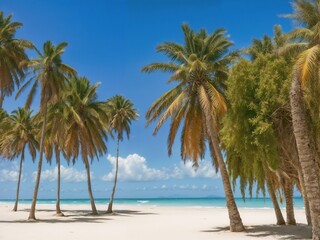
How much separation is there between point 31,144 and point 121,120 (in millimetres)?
13008

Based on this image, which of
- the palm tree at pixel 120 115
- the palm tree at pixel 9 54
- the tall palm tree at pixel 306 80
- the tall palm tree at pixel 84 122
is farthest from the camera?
the palm tree at pixel 120 115

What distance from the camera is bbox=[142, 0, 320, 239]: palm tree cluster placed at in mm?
13367

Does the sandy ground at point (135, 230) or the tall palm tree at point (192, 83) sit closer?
the sandy ground at point (135, 230)

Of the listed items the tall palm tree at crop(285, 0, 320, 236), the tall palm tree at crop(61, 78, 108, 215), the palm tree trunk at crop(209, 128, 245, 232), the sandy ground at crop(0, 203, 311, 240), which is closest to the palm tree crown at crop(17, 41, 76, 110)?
the tall palm tree at crop(61, 78, 108, 215)

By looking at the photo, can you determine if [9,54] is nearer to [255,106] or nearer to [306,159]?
[255,106]

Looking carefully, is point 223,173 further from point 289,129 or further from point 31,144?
point 31,144

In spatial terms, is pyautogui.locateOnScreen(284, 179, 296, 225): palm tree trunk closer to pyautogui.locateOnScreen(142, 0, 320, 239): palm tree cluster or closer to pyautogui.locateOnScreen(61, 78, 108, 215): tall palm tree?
pyautogui.locateOnScreen(142, 0, 320, 239): palm tree cluster

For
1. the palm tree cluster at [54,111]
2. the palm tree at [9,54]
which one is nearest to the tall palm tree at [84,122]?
the palm tree cluster at [54,111]

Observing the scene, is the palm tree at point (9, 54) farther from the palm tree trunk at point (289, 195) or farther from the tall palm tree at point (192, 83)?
the palm tree trunk at point (289, 195)

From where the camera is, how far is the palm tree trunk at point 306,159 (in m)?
12.6

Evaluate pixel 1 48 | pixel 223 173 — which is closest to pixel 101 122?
pixel 1 48

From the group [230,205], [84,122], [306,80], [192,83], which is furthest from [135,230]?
[84,122]

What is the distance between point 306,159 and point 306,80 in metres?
2.80

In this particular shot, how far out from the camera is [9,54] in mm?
27219
